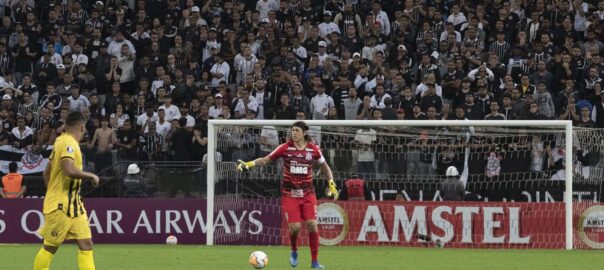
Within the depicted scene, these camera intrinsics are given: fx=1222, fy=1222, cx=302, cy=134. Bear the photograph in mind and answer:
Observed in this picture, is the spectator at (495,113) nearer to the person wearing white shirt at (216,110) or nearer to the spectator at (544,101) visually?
the spectator at (544,101)

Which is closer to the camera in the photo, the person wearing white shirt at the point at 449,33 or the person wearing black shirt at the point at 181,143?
the person wearing black shirt at the point at 181,143

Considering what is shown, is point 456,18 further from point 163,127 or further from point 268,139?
point 163,127

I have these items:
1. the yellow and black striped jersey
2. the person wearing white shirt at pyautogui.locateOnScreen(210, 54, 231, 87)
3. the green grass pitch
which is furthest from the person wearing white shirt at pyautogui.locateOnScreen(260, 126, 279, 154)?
the yellow and black striped jersey

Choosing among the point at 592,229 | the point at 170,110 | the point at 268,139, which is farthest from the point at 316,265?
the point at 170,110

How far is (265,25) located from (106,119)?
522cm

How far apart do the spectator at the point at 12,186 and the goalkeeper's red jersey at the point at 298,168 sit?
29.0 feet

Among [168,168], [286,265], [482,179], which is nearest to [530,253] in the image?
[482,179]

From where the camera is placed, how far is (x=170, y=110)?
88.5 ft

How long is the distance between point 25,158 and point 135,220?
3.27 meters

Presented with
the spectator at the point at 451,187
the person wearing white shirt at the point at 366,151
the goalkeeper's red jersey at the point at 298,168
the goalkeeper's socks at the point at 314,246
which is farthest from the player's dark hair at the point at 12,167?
the goalkeeper's socks at the point at 314,246

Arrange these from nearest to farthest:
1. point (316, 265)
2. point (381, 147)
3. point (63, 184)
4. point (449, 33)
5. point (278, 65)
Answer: point (63, 184) → point (316, 265) → point (381, 147) → point (449, 33) → point (278, 65)

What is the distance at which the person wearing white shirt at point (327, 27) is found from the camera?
2956 cm

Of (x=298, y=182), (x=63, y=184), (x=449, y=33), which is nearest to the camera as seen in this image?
(x=63, y=184)

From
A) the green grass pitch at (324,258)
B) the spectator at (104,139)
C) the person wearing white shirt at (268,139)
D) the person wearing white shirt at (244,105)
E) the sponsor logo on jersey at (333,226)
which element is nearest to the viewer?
the green grass pitch at (324,258)
